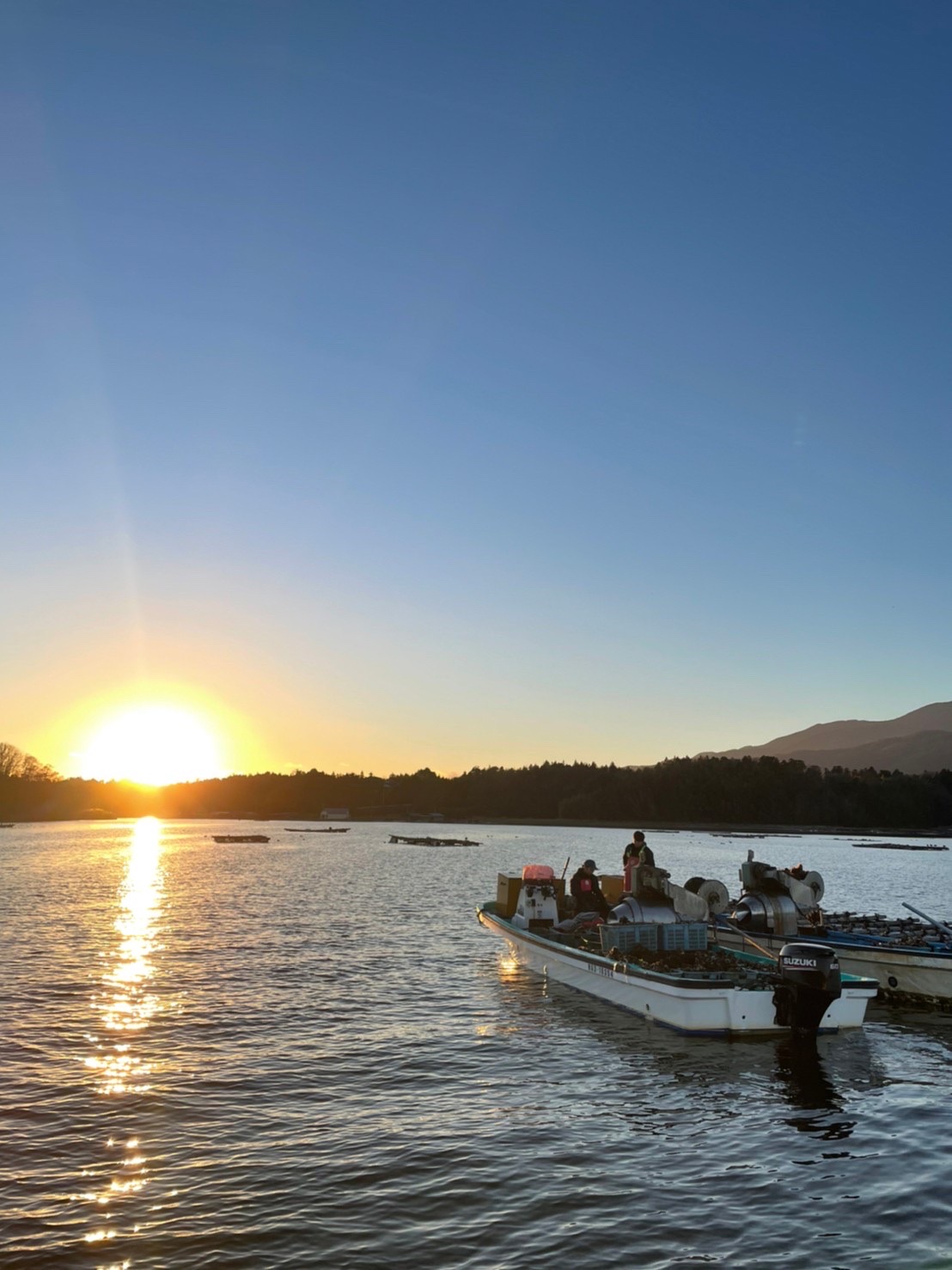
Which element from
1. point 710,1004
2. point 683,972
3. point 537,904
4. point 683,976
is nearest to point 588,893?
point 537,904

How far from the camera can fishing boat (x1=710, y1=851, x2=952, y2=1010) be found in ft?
91.0

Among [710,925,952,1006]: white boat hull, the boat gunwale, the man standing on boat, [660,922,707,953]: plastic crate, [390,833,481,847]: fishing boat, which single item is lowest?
[390,833,481,847]: fishing boat

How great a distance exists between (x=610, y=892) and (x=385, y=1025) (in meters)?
12.9

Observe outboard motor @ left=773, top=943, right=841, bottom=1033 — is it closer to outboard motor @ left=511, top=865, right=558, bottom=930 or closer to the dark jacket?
the dark jacket

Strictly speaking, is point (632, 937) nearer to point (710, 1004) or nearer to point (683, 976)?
point (683, 976)

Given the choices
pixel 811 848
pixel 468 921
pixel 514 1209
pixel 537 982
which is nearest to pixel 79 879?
pixel 468 921

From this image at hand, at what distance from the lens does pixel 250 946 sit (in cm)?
4012

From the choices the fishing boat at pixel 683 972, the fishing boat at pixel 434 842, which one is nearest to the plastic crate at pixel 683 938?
the fishing boat at pixel 683 972

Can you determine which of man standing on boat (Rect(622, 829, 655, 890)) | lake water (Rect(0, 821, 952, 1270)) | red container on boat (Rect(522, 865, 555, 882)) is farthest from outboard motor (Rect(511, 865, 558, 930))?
man standing on boat (Rect(622, 829, 655, 890))

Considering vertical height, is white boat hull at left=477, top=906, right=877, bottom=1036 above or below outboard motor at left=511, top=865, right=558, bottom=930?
below

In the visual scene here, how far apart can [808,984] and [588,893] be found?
13468 millimetres

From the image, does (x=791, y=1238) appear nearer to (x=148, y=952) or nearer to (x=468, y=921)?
(x=148, y=952)

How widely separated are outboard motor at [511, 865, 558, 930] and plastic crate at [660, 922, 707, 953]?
8.96 meters

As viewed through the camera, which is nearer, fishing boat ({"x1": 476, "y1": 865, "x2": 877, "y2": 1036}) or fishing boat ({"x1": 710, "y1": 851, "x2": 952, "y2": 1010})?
fishing boat ({"x1": 476, "y1": 865, "x2": 877, "y2": 1036})
